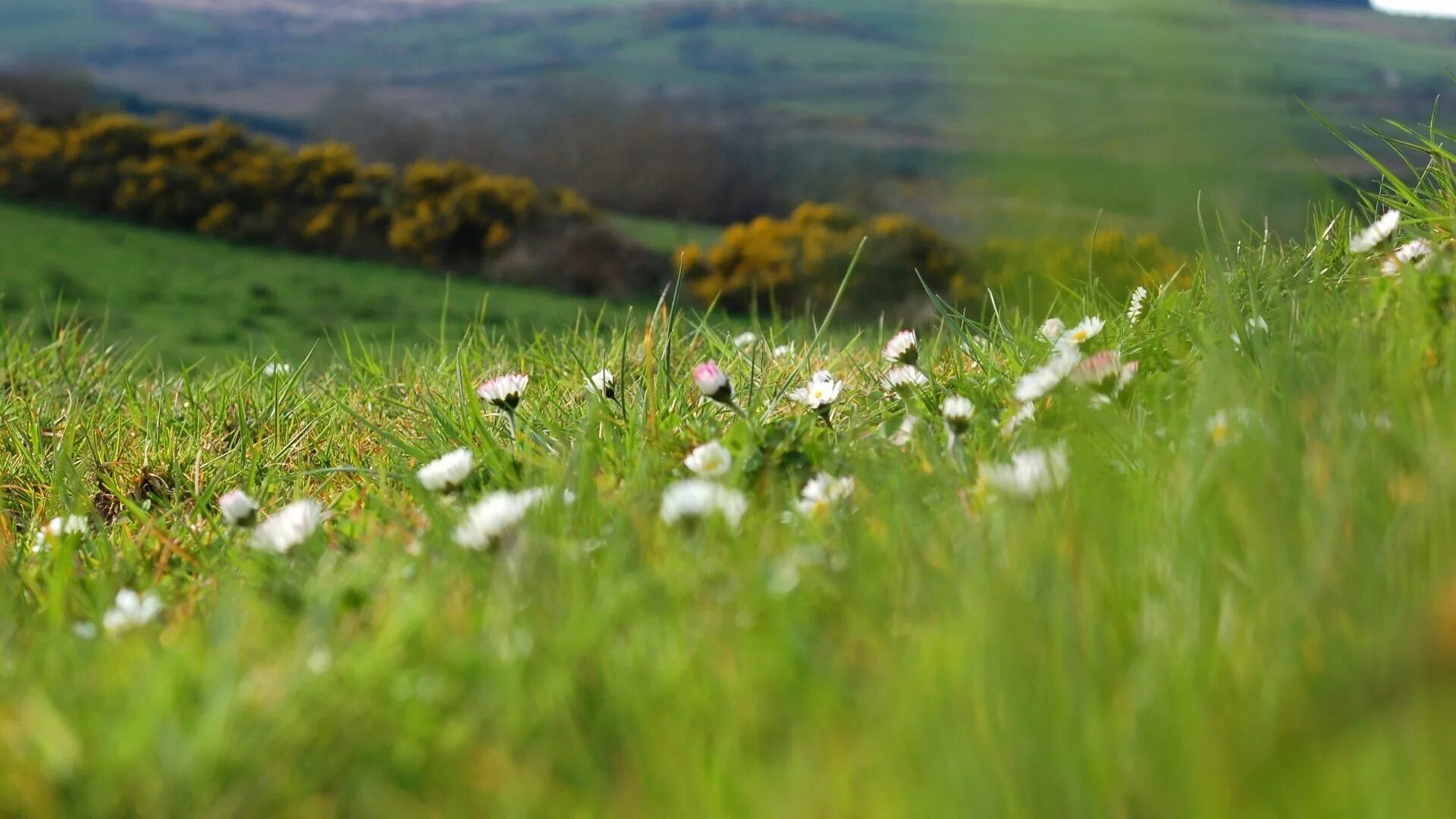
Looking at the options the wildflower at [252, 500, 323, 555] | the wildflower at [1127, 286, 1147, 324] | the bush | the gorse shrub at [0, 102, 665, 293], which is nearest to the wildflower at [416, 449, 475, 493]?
the wildflower at [252, 500, 323, 555]

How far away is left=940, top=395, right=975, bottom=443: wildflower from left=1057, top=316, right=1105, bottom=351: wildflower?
0.37 m

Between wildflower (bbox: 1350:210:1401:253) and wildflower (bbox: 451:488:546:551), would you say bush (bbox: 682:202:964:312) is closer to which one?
wildflower (bbox: 1350:210:1401:253)

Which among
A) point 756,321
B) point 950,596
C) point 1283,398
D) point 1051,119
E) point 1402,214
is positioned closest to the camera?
point 950,596

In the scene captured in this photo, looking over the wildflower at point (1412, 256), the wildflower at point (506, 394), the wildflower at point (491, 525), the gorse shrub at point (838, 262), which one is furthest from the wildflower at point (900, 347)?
the gorse shrub at point (838, 262)

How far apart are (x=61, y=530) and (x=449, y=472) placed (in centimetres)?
75

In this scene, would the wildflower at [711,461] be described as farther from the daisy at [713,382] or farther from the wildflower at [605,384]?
the wildflower at [605,384]

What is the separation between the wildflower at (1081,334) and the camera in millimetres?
2295

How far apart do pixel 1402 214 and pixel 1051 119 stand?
55.8 ft

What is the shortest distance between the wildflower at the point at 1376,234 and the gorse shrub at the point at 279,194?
17882 mm

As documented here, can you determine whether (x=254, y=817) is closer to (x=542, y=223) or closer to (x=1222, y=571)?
(x=1222, y=571)

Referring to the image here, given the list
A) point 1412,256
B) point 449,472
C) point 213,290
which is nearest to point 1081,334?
point 1412,256

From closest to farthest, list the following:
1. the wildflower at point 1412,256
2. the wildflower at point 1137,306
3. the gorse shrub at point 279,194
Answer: the wildflower at point 1412,256
the wildflower at point 1137,306
the gorse shrub at point 279,194

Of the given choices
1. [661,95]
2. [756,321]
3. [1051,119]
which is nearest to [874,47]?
[661,95]

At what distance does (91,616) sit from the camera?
1701mm
